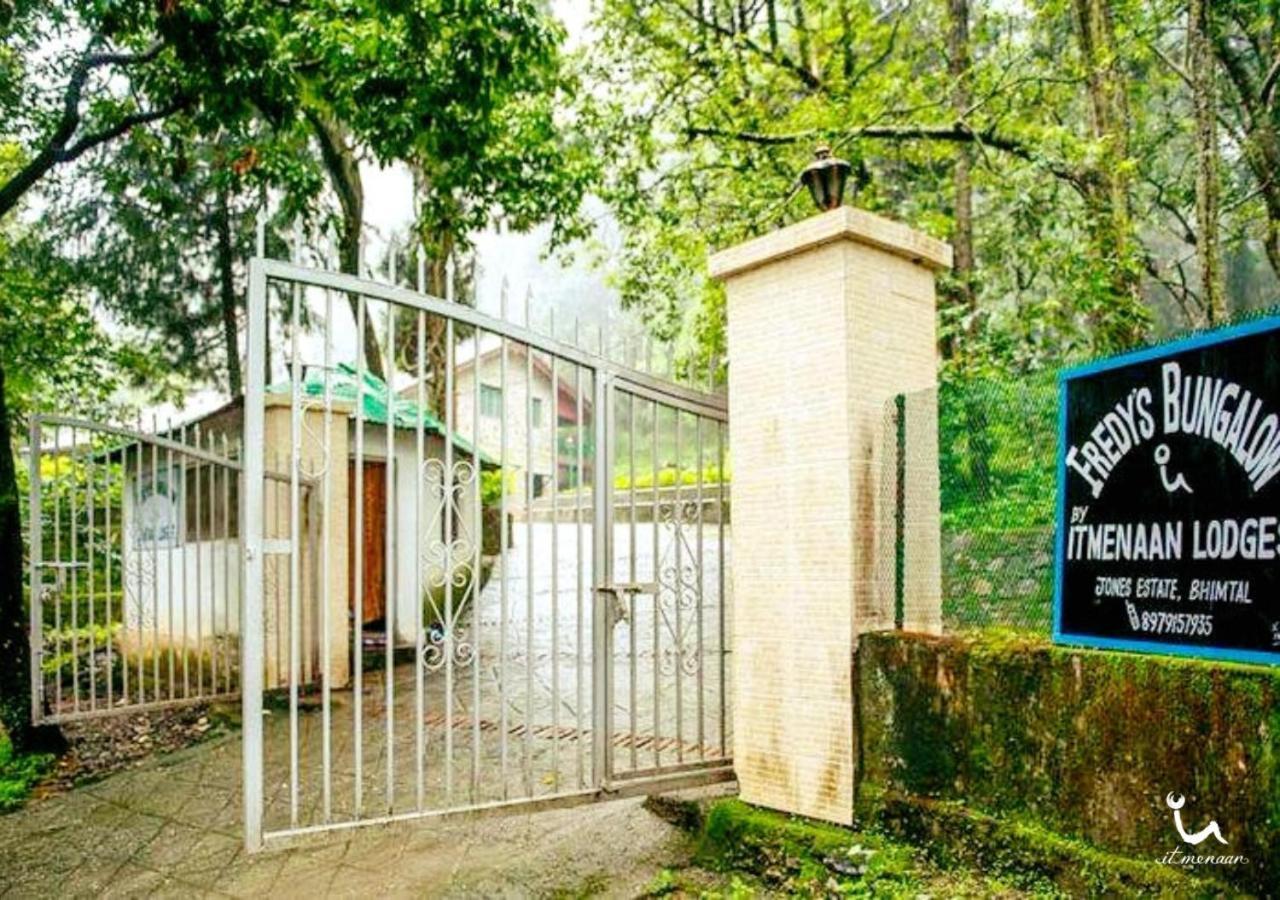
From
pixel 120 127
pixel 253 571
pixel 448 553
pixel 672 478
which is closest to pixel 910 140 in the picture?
pixel 672 478

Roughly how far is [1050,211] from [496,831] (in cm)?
742

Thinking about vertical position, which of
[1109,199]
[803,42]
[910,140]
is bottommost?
[1109,199]

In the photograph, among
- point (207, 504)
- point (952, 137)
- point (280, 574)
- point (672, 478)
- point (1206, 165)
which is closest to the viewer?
point (280, 574)

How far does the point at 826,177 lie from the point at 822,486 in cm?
155

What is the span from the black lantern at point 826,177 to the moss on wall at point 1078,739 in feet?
7.00

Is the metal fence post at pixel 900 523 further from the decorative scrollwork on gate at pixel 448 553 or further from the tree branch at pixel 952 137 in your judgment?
the tree branch at pixel 952 137

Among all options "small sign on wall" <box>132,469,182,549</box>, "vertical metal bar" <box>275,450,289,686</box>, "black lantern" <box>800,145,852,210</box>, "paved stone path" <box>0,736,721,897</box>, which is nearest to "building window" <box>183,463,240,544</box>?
"vertical metal bar" <box>275,450,289,686</box>

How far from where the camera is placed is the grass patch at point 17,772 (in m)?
5.49

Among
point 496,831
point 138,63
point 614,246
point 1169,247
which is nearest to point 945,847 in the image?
point 496,831

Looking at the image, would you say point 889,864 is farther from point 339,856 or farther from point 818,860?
point 339,856

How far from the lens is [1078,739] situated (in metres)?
3.14
